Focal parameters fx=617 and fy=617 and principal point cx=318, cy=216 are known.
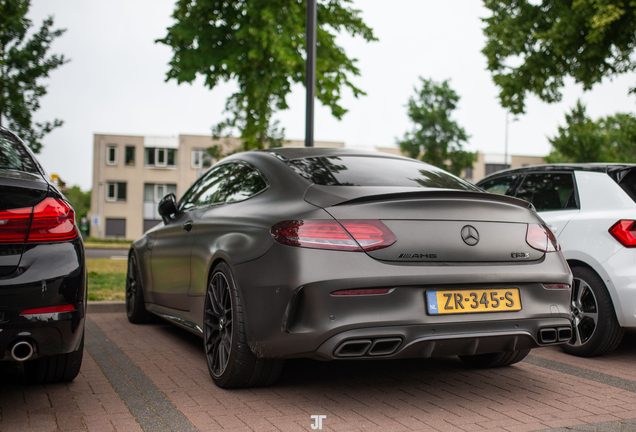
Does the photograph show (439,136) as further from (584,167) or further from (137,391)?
(137,391)

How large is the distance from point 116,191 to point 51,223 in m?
56.3

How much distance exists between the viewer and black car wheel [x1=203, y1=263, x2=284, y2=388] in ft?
12.1

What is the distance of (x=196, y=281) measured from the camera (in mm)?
4508

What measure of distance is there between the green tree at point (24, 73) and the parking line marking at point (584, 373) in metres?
11.6

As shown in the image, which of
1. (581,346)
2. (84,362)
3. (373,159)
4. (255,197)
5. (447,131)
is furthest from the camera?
(447,131)

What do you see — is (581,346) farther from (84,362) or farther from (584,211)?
(84,362)

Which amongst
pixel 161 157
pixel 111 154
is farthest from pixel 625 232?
pixel 111 154

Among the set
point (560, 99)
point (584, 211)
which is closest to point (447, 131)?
point (560, 99)

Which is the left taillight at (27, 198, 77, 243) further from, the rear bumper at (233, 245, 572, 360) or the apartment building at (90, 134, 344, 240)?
the apartment building at (90, 134, 344, 240)

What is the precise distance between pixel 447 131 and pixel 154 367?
46422 millimetres

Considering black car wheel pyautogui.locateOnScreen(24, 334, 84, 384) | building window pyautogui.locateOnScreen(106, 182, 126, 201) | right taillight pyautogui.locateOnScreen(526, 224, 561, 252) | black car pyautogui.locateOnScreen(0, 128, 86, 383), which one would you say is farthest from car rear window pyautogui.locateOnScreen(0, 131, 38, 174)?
building window pyautogui.locateOnScreen(106, 182, 126, 201)

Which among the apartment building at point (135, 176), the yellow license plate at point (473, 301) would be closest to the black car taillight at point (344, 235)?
the yellow license plate at point (473, 301)

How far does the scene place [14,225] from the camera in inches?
123

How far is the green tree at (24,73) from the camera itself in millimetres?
12914
